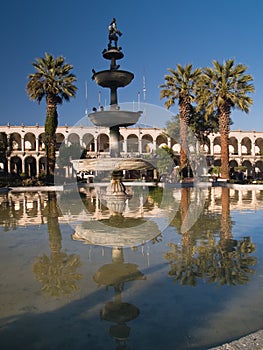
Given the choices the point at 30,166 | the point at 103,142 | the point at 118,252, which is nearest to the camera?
the point at 118,252

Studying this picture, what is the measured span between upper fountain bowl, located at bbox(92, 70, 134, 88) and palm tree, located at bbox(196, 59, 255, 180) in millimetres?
12162

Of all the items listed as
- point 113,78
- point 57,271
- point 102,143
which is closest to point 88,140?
point 102,143

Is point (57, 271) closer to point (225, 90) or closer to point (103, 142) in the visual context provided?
point (225, 90)

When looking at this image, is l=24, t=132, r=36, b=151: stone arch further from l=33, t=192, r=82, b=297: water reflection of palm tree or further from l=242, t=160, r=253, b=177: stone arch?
l=33, t=192, r=82, b=297: water reflection of palm tree

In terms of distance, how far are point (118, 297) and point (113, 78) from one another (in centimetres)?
1134

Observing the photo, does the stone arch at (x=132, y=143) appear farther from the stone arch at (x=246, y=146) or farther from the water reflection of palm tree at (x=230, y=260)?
the water reflection of palm tree at (x=230, y=260)

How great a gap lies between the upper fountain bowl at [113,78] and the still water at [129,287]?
8.00 meters

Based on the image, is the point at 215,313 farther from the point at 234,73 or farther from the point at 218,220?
the point at 234,73

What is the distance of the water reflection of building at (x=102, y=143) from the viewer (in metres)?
45.8

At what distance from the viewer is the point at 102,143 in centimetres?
5088

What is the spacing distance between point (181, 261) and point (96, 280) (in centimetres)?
140

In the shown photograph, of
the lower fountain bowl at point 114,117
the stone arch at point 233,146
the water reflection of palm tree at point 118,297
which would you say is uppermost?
the stone arch at point 233,146

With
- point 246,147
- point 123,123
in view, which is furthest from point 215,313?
point 246,147

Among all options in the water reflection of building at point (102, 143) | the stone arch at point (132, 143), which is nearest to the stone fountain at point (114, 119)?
the water reflection of building at point (102, 143)
